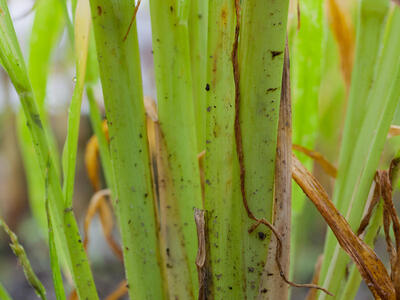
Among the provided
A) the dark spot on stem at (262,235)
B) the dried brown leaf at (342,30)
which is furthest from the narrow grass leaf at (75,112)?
the dried brown leaf at (342,30)

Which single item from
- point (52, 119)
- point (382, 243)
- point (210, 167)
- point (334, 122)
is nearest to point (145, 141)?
point (210, 167)

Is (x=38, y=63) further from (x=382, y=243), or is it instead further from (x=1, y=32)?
(x=382, y=243)

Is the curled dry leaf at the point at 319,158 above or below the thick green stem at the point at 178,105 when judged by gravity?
below

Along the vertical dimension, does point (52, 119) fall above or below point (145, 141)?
below

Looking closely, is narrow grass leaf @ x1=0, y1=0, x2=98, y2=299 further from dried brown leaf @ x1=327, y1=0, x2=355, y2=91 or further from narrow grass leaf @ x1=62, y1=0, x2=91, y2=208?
dried brown leaf @ x1=327, y1=0, x2=355, y2=91

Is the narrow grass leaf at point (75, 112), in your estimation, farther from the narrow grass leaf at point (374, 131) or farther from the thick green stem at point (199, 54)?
the narrow grass leaf at point (374, 131)

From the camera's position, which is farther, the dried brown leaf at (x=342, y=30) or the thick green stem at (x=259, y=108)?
the dried brown leaf at (x=342, y=30)

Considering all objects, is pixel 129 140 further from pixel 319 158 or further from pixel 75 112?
pixel 319 158

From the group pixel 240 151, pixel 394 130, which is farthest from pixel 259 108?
pixel 394 130

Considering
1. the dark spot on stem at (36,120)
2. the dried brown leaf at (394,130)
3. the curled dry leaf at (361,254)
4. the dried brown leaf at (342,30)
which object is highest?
the dried brown leaf at (342,30)

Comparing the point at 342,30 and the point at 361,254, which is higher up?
the point at 342,30

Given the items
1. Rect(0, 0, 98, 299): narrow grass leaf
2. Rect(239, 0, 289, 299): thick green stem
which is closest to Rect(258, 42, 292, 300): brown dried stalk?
Rect(239, 0, 289, 299): thick green stem
